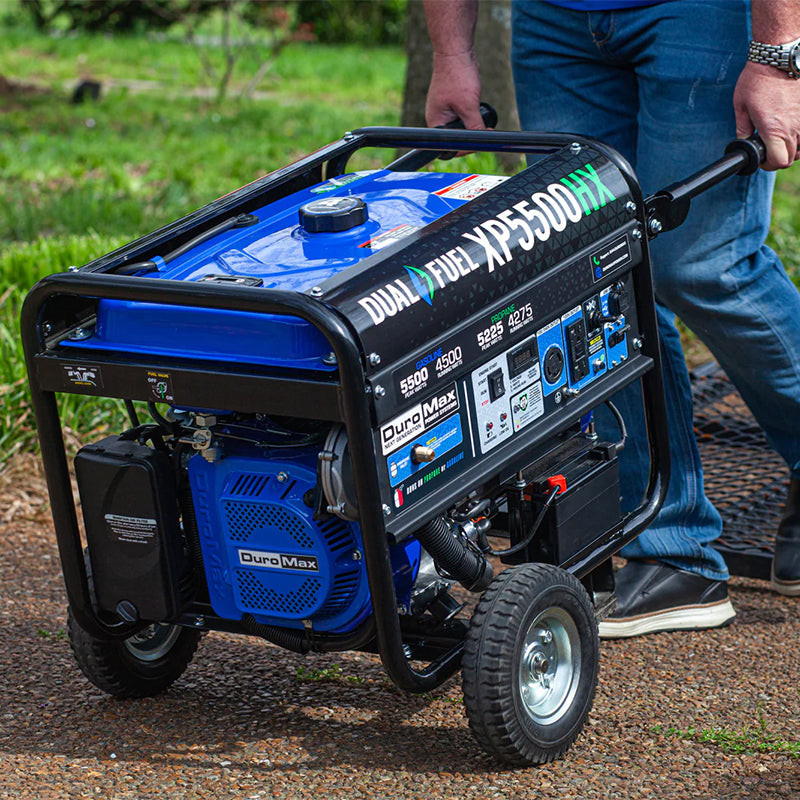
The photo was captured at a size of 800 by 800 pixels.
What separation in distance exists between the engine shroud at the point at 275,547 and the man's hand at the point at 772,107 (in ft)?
3.76

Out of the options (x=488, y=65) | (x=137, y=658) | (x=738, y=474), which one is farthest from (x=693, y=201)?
(x=488, y=65)

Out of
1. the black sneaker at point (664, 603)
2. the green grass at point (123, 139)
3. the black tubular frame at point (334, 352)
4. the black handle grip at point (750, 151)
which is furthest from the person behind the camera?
the green grass at point (123, 139)

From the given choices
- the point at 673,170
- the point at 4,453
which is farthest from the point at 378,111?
the point at 673,170

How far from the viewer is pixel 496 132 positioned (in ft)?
8.11

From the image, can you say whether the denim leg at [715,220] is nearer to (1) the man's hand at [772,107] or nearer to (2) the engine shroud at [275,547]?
(1) the man's hand at [772,107]

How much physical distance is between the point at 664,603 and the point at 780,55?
3.93ft

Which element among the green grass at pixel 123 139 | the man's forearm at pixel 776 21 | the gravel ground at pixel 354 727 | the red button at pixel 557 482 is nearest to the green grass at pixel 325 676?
the gravel ground at pixel 354 727

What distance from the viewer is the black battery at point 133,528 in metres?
2.11

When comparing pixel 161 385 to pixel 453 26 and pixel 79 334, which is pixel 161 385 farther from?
pixel 453 26

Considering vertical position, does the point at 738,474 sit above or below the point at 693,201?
below

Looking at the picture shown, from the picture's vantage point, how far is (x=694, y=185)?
2.38 meters

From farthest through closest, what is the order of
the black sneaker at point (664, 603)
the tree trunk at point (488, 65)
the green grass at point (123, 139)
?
1. the tree trunk at point (488, 65)
2. the green grass at point (123, 139)
3. the black sneaker at point (664, 603)

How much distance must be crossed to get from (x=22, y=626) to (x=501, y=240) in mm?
1479

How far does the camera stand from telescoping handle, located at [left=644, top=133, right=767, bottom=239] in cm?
238
